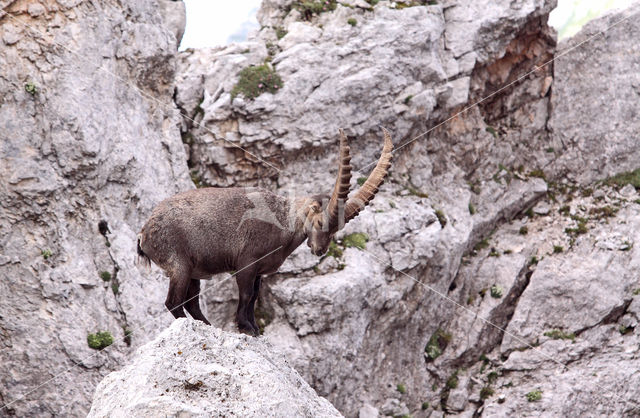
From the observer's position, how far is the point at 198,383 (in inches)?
365

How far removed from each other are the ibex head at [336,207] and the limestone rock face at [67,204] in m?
8.04

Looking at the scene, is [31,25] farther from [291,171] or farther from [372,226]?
[372,226]

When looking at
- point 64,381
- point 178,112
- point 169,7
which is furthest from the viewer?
point 169,7

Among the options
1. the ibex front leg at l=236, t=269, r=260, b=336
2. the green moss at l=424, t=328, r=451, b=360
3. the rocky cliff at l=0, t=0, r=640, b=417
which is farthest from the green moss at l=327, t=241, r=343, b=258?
the ibex front leg at l=236, t=269, r=260, b=336

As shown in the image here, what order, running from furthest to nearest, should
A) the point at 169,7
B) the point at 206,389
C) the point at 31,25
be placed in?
the point at 169,7
the point at 31,25
the point at 206,389

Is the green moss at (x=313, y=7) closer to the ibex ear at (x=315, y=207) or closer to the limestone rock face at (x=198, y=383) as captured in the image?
the ibex ear at (x=315, y=207)

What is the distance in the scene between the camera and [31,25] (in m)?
18.5

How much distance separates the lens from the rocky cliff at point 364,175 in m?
17.5

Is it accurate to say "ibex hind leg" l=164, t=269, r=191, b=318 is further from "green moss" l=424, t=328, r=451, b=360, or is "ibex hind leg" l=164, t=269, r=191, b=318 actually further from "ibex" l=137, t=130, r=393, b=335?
"green moss" l=424, t=328, r=451, b=360

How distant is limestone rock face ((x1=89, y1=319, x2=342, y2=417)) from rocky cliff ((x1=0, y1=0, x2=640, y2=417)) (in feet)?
25.7

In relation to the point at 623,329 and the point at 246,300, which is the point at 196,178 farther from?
the point at 623,329

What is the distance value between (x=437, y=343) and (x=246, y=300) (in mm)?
13700

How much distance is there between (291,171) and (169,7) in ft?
25.3

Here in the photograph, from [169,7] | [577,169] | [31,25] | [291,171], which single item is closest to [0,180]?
[31,25]
